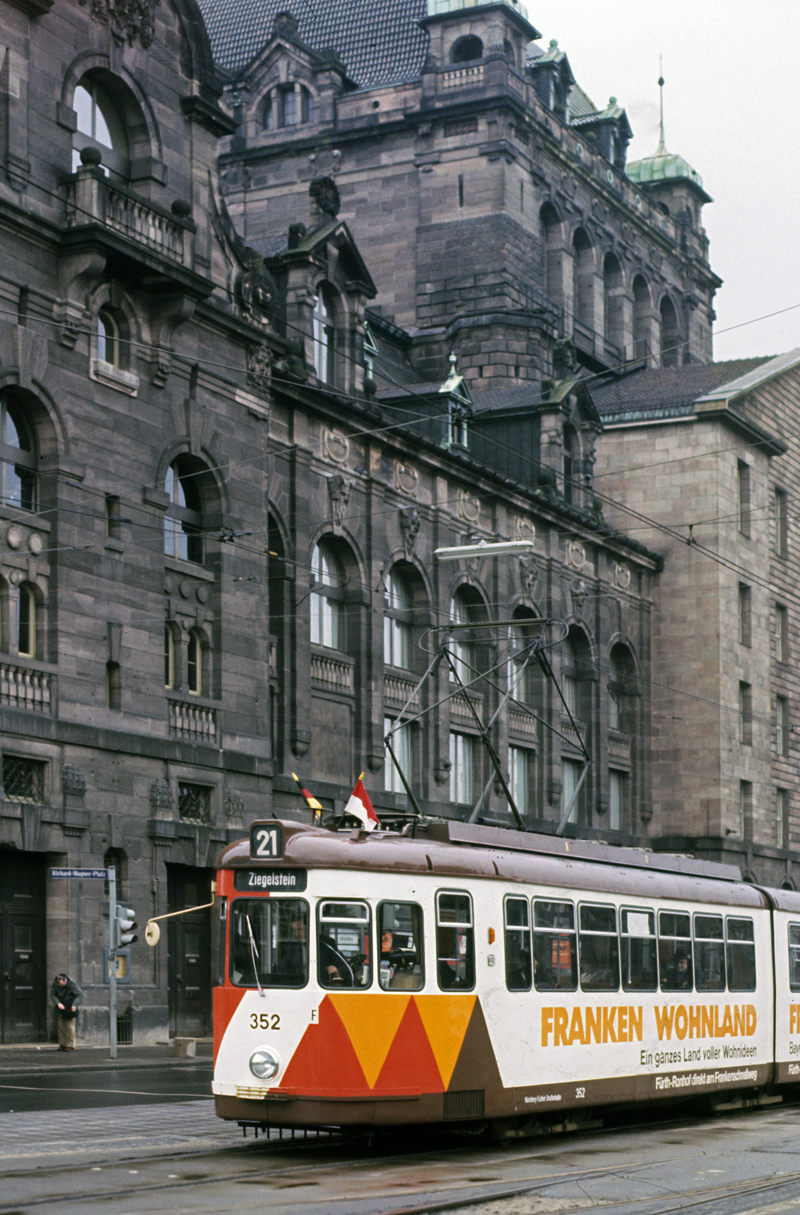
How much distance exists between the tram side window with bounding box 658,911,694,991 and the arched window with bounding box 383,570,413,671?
74.7ft

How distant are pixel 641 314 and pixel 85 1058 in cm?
5162

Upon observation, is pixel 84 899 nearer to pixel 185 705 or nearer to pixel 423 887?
pixel 185 705

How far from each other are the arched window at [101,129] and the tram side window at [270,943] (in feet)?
63.0

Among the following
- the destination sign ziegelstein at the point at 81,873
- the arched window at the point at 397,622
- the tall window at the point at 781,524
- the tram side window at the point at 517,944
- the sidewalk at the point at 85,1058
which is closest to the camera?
the tram side window at the point at 517,944

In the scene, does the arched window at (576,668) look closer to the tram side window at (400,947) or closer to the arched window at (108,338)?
the arched window at (108,338)

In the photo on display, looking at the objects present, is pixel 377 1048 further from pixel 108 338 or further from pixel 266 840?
pixel 108 338

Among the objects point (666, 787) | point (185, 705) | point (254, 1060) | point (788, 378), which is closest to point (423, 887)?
point (254, 1060)

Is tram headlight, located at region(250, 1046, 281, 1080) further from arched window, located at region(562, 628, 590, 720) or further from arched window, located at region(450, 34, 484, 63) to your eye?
arched window, located at region(450, 34, 484, 63)

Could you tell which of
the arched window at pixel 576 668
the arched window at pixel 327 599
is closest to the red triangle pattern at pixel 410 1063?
the arched window at pixel 327 599

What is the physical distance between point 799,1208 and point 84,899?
19314 mm

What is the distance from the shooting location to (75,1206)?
1284cm

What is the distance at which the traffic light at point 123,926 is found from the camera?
1161 inches

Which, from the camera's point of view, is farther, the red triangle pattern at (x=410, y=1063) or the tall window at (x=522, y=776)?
the tall window at (x=522, y=776)

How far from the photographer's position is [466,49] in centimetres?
6153
